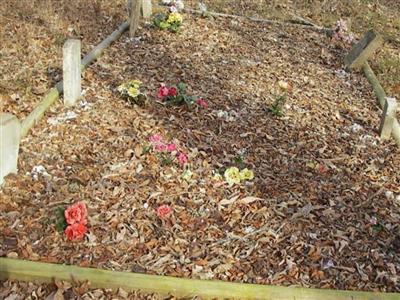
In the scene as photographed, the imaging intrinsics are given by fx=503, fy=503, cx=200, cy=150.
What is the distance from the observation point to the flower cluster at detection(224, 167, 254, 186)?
13.1 feet

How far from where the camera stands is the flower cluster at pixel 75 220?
3.25 metres

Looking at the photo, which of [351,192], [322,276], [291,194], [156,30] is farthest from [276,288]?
[156,30]

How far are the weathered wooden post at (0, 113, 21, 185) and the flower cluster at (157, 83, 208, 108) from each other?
1.76 metres

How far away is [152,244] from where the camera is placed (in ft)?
11.1

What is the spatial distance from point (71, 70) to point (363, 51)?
3.92 metres

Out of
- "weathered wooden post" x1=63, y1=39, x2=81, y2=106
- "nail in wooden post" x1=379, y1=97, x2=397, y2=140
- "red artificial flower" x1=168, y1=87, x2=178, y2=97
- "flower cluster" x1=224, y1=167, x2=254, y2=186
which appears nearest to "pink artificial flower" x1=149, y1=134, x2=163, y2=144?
"flower cluster" x1=224, y1=167, x2=254, y2=186

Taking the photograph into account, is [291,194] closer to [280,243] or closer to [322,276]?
[280,243]

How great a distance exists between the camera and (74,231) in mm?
3271

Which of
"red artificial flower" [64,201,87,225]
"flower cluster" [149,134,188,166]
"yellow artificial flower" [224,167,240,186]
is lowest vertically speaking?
"flower cluster" [149,134,188,166]

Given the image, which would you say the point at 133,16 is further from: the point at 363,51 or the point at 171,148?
the point at 171,148

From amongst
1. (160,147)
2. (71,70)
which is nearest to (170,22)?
(71,70)

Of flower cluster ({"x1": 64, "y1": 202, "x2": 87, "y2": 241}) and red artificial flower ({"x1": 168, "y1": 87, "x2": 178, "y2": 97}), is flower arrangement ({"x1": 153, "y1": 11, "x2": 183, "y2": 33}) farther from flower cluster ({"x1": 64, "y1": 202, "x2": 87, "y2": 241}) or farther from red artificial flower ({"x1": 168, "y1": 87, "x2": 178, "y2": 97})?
flower cluster ({"x1": 64, "y1": 202, "x2": 87, "y2": 241})

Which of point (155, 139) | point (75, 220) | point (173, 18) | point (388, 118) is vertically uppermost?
point (388, 118)

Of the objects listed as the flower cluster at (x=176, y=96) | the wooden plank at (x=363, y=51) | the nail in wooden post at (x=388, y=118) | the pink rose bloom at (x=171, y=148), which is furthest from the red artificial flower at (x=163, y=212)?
the wooden plank at (x=363, y=51)
